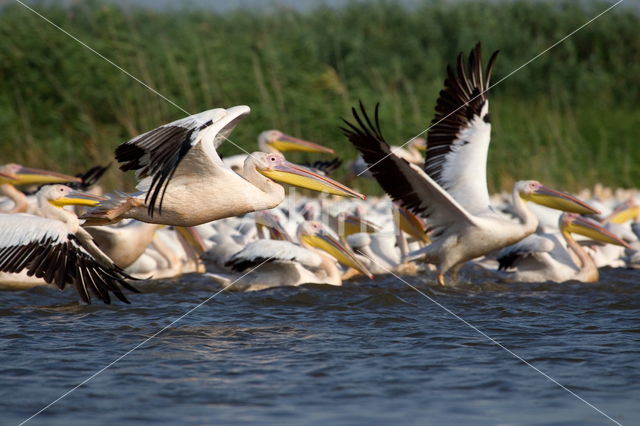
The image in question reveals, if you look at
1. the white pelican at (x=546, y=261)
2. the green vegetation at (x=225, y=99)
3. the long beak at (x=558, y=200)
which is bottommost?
the white pelican at (x=546, y=261)

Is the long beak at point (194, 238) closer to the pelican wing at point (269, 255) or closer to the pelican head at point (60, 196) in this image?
the pelican wing at point (269, 255)

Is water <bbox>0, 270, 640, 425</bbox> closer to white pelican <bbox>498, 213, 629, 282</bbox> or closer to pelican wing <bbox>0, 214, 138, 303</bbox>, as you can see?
pelican wing <bbox>0, 214, 138, 303</bbox>

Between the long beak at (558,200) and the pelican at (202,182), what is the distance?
2.51 m

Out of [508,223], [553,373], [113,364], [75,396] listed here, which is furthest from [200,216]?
[508,223]

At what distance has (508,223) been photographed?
6.74 m

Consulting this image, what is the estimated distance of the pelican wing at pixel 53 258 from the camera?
5.12m

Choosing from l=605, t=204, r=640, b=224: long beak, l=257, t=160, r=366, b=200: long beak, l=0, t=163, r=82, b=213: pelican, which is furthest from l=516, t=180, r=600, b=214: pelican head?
l=0, t=163, r=82, b=213: pelican

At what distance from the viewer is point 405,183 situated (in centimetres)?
630

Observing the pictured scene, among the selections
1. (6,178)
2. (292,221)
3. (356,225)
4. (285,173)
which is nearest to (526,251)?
(356,225)

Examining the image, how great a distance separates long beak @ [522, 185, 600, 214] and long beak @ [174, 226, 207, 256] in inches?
97.3

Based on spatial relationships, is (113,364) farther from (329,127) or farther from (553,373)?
(329,127)

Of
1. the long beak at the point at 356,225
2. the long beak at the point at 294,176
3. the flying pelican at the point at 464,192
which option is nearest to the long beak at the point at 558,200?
the flying pelican at the point at 464,192

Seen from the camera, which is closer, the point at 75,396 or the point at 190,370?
the point at 75,396

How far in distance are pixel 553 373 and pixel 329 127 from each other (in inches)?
290
